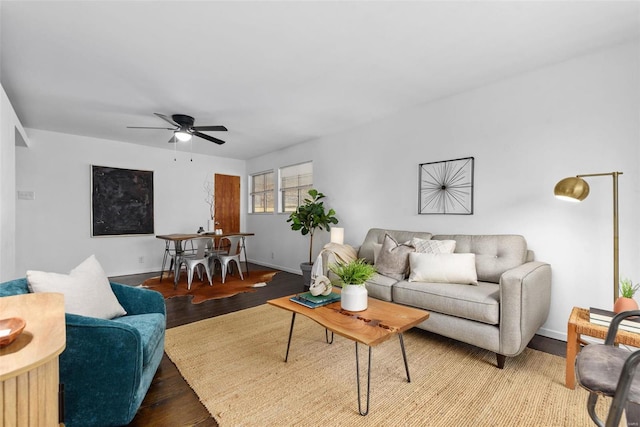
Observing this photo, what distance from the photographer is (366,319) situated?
1.80m

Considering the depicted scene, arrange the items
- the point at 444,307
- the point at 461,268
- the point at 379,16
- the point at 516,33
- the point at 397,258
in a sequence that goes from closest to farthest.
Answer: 1. the point at 379,16
2. the point at 516,33
3. the point at 444,307
4. the point at 461,268
5. the point at 397,258

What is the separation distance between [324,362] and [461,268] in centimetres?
144

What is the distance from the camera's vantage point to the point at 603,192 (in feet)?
7.69

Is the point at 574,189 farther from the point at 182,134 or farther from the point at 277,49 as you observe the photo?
the point at 182,134

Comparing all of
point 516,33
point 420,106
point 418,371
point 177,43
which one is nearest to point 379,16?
point 516,33

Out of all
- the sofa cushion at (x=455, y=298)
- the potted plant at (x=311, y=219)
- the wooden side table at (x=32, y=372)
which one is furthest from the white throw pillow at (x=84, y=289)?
the potted plant at (x=311, y=219)

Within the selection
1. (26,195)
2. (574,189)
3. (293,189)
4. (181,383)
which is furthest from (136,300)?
(26,195)

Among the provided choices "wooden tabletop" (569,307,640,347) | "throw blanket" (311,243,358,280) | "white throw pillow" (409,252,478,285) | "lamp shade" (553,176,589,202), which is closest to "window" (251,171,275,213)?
"throw blanket" (311,243,358,280)

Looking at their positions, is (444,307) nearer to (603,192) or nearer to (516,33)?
(603,192)

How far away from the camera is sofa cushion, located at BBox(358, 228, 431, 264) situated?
3340 millimetres

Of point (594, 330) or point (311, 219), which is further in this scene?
point (311, 219)

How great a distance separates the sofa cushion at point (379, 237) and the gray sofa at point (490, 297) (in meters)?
0.37

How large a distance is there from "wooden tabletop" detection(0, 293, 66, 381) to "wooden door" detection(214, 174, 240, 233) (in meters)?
5.19

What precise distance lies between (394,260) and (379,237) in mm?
766
